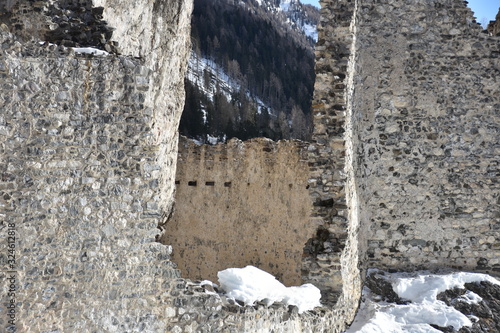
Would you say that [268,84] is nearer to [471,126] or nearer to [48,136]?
[471,126]

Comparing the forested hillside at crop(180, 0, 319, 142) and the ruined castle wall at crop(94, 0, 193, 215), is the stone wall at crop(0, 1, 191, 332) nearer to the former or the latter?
the ruined castle wall at crop(94, 0, 193, 215)

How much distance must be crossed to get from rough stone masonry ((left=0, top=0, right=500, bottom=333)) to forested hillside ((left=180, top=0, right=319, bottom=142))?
21290mm

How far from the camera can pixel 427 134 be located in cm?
824

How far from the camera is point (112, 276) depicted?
4.75m

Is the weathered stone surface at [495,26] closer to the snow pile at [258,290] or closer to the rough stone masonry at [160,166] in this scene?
the rough stone masonry at [160,166]

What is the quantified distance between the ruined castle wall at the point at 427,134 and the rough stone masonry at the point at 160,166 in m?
0.02

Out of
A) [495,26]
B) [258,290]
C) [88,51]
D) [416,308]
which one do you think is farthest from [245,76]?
[88,51]

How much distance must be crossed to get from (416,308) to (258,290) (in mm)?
2362

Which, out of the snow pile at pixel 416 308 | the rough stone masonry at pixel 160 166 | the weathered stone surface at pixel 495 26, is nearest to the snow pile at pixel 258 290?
the rough stone masonry at pixel 160 166

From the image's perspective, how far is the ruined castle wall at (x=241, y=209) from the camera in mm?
13094

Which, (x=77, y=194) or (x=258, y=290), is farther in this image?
(x=258, y=290)

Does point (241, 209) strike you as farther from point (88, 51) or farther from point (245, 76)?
point (245, 76)

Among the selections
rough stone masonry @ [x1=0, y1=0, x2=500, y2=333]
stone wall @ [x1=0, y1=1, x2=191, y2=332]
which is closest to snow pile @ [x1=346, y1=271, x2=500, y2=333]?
rough stone masonry @ [x1=0, y1=0, x2=500, y2=333]

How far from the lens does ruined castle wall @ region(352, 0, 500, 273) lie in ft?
26.7
